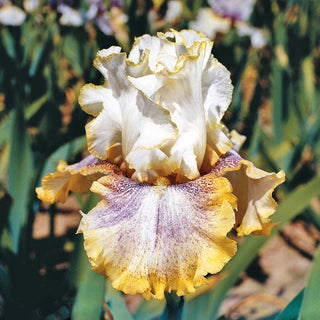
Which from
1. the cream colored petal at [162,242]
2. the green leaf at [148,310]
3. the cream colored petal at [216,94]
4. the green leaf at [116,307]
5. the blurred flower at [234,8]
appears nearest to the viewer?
the cream colored petal at [162,242]

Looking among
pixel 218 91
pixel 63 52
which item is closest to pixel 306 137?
pixel 218 91

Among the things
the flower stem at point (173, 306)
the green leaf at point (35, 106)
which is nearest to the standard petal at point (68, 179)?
the flower stem at point (173, 306)

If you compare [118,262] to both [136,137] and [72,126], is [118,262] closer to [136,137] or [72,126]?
[136,137]

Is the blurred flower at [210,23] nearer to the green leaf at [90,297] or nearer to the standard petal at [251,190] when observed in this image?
the standard petal at [251,190]

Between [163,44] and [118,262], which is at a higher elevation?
[163,44]

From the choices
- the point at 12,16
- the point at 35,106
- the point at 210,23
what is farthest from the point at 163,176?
the point at 210,23

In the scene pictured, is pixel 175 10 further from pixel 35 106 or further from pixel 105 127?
pixel 105 127

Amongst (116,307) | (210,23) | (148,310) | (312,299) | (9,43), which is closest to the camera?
(312,299)
